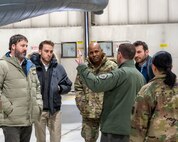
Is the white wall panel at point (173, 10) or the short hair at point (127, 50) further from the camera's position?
the white wall panel at point (173, 10)

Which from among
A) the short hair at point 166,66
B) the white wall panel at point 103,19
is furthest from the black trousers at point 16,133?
the white wall panel at point 103,19

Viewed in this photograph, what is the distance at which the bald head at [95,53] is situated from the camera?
5.29 meters

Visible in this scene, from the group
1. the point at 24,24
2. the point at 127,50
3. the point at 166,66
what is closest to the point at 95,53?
the point at 127,50

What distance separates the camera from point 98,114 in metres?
5.36

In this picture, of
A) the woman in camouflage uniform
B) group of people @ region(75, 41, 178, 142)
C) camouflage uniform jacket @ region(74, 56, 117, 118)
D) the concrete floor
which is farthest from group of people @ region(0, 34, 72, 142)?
the concrete floor

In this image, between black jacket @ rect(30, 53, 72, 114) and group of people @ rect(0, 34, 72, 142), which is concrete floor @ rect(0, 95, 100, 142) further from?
group of people @ rect(0, 34, 72, 142)

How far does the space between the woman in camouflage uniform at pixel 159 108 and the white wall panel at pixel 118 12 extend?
528 inches

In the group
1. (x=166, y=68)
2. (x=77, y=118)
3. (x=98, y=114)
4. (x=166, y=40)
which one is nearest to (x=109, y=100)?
(x=98, y=114)

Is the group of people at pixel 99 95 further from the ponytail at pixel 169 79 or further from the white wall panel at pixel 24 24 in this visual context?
the white wall panel at pixel 24 24

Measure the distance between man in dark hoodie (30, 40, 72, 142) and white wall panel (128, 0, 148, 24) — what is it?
10.9 m

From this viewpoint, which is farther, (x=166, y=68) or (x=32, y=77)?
(x=32, y=77)

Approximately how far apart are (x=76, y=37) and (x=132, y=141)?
522 inches

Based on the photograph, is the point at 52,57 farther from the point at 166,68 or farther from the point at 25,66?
the point at 166,68

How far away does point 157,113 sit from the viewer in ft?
11.2
